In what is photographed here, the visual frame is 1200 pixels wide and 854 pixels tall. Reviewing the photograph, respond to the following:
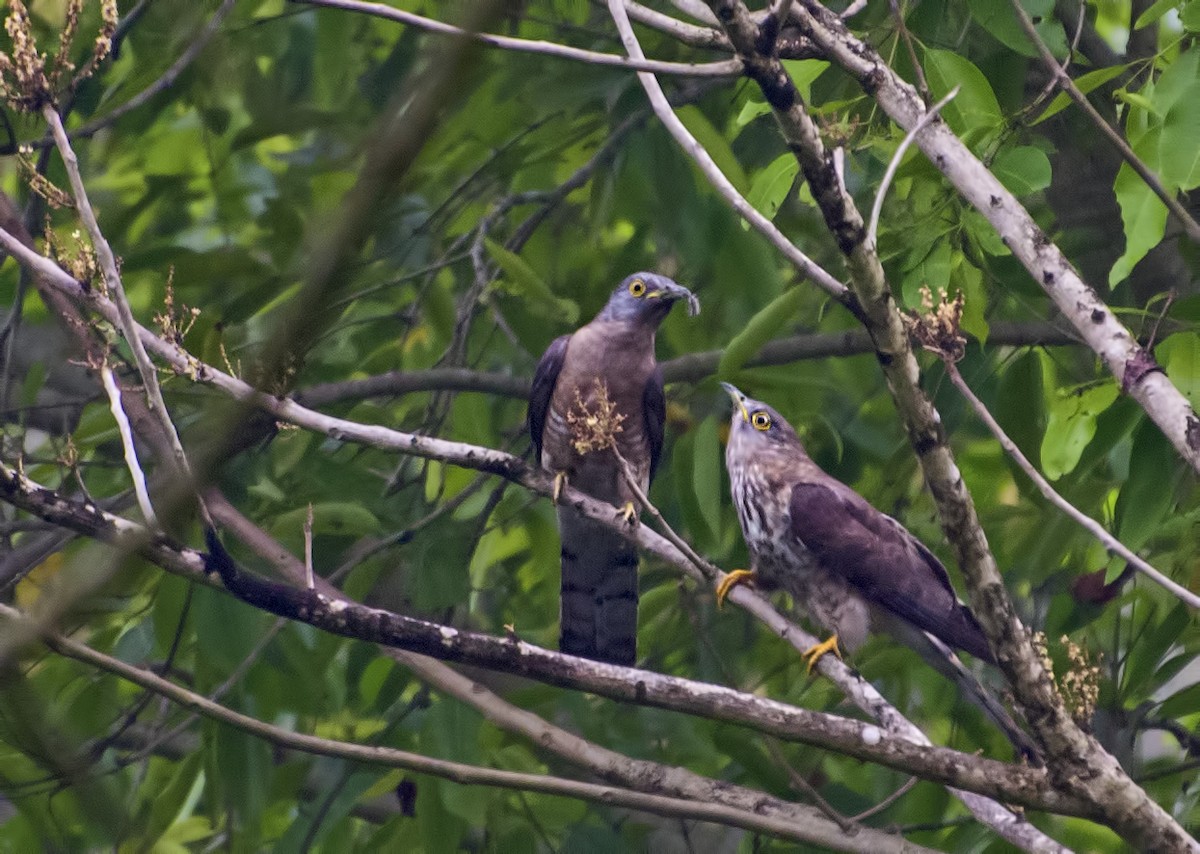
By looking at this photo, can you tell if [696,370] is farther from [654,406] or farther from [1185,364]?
[1185,364]

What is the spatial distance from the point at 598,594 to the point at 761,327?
160 cm

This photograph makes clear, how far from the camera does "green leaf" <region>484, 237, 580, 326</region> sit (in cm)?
407

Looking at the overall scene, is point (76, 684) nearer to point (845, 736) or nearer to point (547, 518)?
point (547, 518)

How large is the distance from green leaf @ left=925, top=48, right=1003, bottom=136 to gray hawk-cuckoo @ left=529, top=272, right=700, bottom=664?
6.02ft

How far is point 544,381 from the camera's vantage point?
482 centimetres

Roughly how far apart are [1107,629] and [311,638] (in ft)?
7.68

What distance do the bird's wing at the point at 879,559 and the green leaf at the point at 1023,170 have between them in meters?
1.24

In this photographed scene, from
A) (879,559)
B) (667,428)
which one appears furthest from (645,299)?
(879,559)

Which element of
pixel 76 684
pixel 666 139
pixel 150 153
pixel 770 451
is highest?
pixel 666 139

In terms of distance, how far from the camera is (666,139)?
4.11 meters

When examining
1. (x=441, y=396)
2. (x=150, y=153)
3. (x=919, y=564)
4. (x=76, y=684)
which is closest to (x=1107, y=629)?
(x=919, y=564)

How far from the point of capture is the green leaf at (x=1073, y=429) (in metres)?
3.01

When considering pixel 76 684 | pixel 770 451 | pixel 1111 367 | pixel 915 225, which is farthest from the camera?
pixel 770 451

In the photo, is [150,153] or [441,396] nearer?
[150,153]
